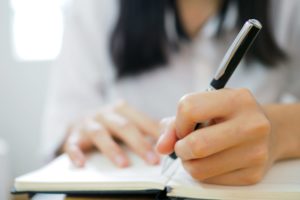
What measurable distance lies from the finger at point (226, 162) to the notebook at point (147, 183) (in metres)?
0.01

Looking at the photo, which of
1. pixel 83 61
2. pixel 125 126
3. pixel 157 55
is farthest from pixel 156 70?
pixel 125 126

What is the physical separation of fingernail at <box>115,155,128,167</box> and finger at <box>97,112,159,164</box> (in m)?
0.02

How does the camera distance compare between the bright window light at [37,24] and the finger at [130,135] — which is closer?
the finger at [130,135]

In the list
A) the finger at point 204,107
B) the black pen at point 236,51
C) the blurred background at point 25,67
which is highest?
the black pen at point 236,51

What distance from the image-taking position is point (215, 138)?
245mm

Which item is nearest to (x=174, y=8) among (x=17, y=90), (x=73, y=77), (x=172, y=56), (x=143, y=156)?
(x=172, y=56)

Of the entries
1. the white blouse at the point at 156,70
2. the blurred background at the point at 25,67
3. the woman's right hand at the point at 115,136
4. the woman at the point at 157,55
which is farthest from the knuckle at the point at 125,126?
the blurred background at the point at 25,67

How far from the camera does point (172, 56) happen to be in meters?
0.61

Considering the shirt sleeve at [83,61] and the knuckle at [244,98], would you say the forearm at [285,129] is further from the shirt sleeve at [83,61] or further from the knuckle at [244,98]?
the shirt sleeve at [83,61]

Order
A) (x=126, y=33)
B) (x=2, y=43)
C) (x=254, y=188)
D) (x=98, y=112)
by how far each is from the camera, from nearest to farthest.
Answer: (x=254, y=188), (x=98, y=112), (x=126, y=33), (x=2, y=43)

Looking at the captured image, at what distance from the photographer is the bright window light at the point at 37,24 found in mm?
1255

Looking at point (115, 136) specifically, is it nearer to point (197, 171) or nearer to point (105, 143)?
point (105, 143)

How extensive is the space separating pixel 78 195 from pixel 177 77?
37 cm

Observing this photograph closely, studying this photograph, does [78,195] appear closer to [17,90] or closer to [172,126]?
[172,126]
